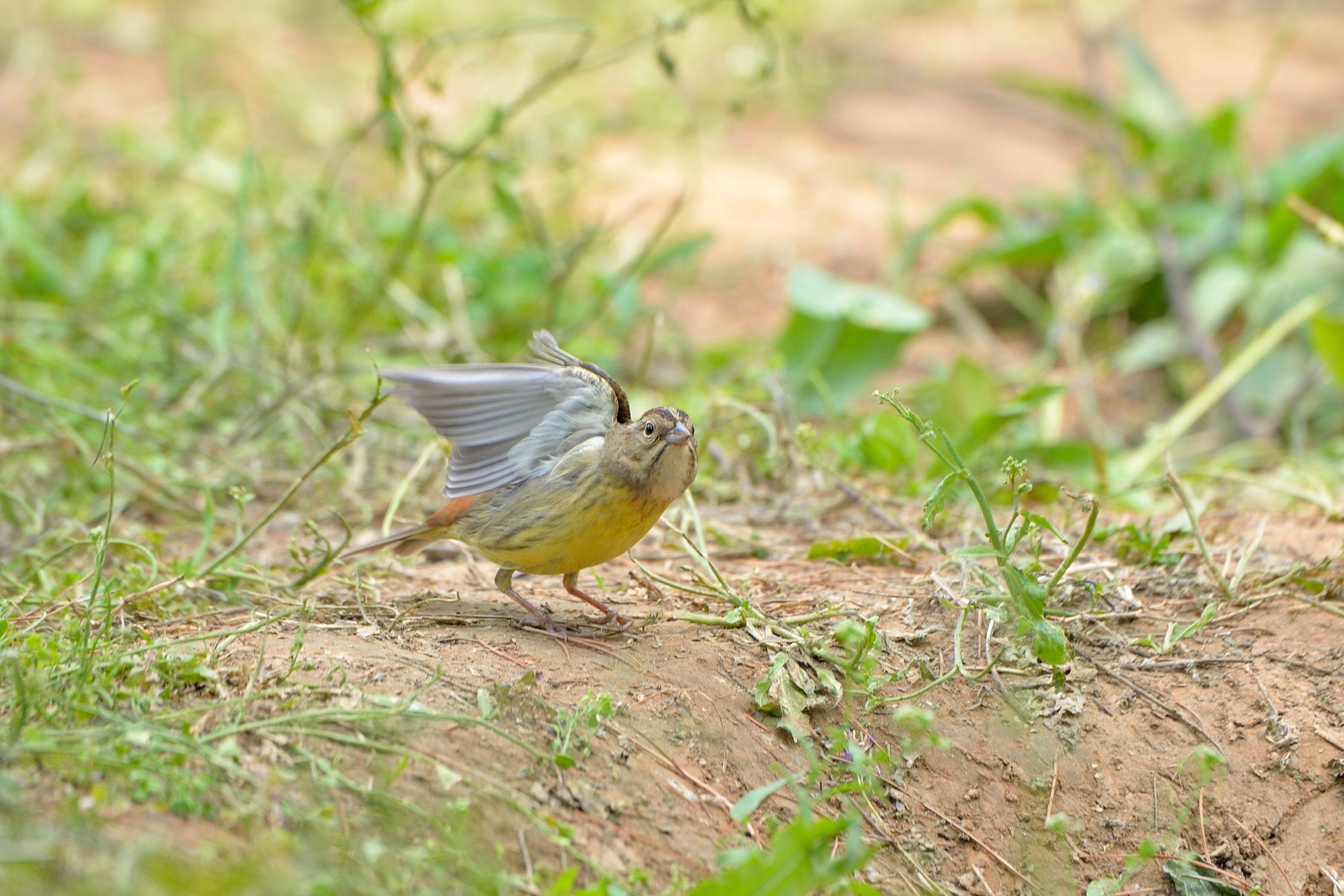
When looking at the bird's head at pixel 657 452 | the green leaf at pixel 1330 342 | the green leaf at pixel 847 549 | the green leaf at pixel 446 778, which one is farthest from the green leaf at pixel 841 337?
the green leaf at pixel 446 778

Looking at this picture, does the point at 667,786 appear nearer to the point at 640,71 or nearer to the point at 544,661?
the point at 544,661

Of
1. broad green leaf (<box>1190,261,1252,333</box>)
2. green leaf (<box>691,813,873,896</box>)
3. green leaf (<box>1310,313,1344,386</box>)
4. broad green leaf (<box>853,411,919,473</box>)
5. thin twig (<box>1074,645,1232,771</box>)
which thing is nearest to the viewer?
green leaf (<box>691,813,873,896</box>)

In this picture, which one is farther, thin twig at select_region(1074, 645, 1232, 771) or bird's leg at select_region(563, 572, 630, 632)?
bird's leg at select_region(563, 572, 630, 632)

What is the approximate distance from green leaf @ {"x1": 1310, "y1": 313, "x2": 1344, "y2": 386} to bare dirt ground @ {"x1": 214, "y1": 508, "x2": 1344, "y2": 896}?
261 cm

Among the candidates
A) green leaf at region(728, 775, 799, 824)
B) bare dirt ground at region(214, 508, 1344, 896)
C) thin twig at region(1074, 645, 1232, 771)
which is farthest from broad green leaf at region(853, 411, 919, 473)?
green leaf at region(728, 775, 799, 824)

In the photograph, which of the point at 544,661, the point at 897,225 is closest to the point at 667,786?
the point at 544,661

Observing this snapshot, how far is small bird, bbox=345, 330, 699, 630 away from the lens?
12.8ft

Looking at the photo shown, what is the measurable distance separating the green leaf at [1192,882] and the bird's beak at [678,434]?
181cm

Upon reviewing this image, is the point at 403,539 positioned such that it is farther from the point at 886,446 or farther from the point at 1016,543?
the point at 886,446

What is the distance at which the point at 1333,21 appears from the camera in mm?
13273

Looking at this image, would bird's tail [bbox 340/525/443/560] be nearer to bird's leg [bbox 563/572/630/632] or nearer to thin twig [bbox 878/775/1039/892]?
bird's leg [bbox 563/572/630/632]

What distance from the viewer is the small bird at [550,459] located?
389 centimetres

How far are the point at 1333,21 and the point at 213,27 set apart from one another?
11.5 metres

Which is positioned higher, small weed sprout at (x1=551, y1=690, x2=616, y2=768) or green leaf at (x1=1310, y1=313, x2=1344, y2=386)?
green leaf at (x1=1310, y1=313, x2=1344, y2=386)
